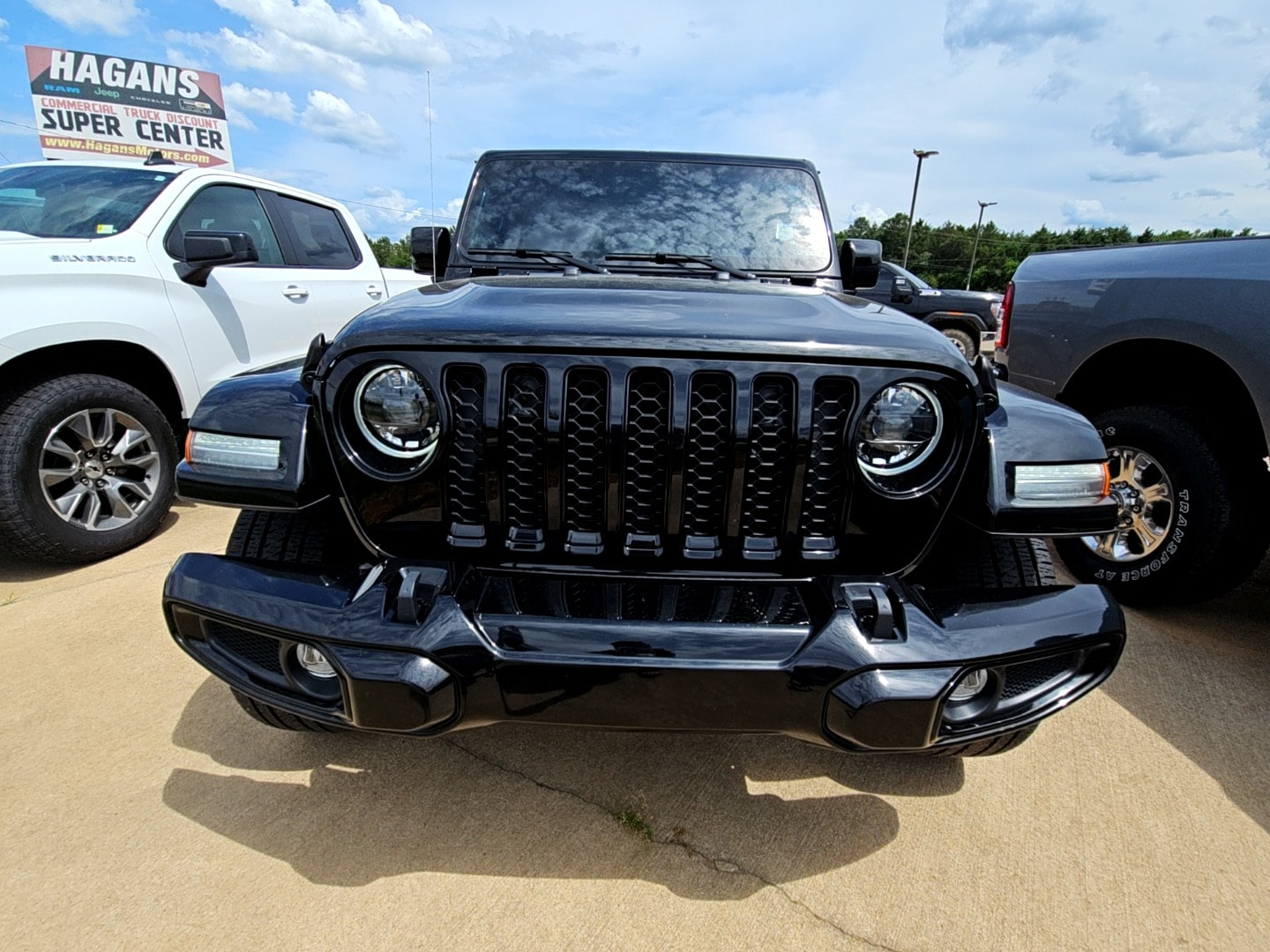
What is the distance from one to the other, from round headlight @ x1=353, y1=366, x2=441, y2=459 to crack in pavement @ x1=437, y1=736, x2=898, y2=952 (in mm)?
1031

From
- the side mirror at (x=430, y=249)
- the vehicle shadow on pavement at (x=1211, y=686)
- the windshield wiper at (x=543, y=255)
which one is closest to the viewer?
the vehicle shadow on pavement at (x=1211, y=686)

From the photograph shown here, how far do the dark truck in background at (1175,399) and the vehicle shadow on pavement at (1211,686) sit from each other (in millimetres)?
202

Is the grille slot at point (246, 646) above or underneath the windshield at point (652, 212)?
underneath

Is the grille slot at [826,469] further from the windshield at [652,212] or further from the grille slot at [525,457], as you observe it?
the windshield at [652,212]

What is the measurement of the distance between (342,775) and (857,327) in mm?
1896

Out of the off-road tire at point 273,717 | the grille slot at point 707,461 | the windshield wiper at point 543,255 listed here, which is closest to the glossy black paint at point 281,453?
the off-road tire at point 273,717

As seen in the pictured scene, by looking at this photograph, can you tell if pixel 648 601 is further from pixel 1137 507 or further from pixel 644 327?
pixel 1137 507

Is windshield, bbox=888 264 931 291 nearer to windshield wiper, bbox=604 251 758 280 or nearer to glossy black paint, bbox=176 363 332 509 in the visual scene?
windshield wiper, bbox=604 251 758 280

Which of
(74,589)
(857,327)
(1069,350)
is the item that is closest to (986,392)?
(857,327)

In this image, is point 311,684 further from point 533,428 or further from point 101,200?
point 101,200

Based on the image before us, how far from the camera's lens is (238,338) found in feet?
13.1

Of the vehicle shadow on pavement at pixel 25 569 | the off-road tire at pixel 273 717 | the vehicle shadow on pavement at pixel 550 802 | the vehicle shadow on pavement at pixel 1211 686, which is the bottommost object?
the vehicle shadow on pavement at pixel 25 569

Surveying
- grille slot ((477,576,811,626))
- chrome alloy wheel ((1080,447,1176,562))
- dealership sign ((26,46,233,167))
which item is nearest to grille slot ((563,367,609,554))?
grille slot ((477,576,811,626))

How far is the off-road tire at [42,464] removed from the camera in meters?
3.02
